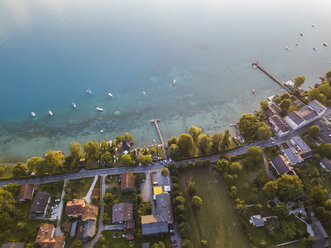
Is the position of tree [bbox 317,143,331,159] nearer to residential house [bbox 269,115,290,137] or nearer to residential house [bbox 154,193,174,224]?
residential house [bbox 269,115,290,137]

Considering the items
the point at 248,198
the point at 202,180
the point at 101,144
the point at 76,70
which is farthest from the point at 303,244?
the point at 76,70

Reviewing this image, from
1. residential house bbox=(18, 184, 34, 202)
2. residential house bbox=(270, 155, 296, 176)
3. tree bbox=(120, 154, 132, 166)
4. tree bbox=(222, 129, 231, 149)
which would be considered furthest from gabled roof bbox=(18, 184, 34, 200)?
residential house bbox=(270, 155, 296, 176)

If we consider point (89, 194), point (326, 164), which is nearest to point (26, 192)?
point (89, 194)

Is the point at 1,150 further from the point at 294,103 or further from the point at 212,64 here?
the point at 294,103

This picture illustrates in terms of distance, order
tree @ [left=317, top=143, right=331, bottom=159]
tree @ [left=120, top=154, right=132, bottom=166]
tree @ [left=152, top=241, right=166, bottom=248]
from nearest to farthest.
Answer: tree @ [left=152, top=241, right=166, bottom=248], tree @ [left=120, top=154, right=132, bottom=166], tree @ [left=317, top=143, right=331, bottom=159]

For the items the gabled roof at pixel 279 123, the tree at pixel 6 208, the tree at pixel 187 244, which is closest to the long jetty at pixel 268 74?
the gabled roof at pixel 279 123

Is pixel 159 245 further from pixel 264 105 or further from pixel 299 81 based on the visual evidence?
pixel 299 81
